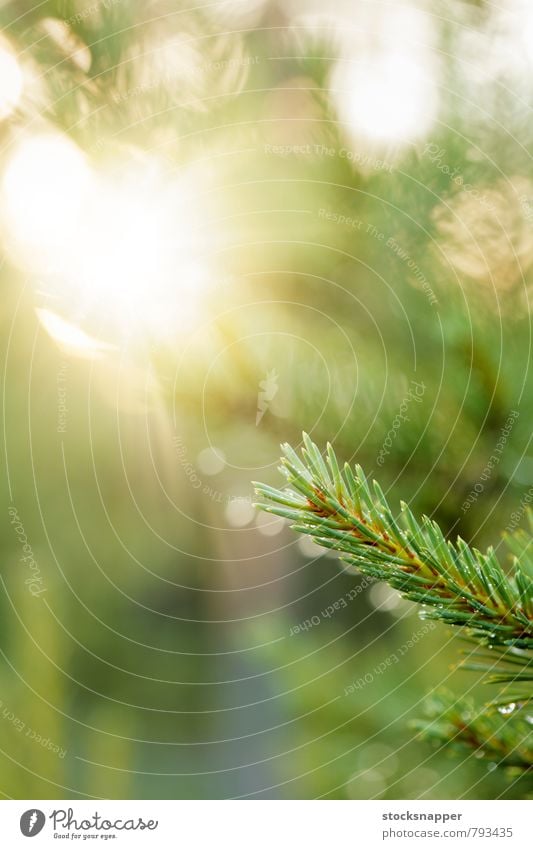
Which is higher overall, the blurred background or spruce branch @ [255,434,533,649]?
the blurred background
